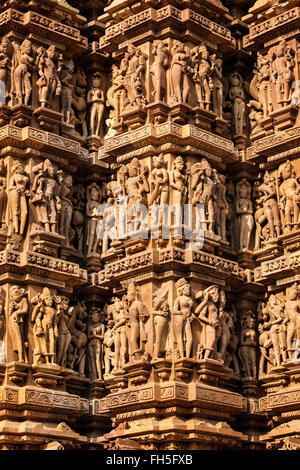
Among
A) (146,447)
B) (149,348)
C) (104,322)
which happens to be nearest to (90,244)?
(104,322)

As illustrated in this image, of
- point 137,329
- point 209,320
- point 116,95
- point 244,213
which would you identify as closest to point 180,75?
point 116,95

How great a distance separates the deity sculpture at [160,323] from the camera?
21.5 m

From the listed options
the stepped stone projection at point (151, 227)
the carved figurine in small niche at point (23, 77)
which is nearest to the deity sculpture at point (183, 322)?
the stepped stone projection at point (151, 227)

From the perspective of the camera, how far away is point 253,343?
2280cm

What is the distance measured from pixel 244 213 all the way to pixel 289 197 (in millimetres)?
1459

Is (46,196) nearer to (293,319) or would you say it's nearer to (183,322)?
(183,322)

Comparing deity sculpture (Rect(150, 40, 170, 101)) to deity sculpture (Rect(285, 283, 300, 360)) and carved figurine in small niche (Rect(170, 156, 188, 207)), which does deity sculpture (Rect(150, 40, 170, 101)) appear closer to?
carved figurine in small niche (Rect(170, 156, 188, 207))

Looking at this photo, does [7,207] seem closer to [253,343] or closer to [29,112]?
[29,112]

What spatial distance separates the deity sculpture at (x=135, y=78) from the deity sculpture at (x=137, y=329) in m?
3.73

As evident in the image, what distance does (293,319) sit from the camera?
21.7 m

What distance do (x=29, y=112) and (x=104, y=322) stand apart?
3999 mm

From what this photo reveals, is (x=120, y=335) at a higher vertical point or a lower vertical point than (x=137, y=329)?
higher

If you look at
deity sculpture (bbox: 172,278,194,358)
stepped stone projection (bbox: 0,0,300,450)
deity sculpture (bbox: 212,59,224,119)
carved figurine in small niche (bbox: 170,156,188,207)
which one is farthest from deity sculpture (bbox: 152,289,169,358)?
deity sculpture (bbox: 212,59,224,119)

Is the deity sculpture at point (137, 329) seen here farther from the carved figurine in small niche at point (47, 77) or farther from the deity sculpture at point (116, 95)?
the carved figurine in small niche at point (47, 77)
